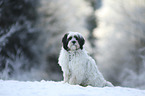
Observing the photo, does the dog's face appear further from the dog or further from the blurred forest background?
the blurred forest background

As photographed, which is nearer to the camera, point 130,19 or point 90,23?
point 130,19

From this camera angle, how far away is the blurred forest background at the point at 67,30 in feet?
47.8

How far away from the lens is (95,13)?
800 inches

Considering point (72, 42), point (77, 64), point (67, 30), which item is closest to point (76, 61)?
point (77, 64)

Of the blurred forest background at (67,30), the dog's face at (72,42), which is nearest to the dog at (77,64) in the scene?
the dog's face at (72,42)

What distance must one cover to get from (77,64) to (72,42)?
0.69m

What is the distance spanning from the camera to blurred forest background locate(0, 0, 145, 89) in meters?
14.6

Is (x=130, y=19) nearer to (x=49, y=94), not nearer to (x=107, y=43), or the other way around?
(x=107, y=43)

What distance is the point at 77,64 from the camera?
19.2 ft

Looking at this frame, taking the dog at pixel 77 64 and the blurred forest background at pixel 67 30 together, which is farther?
the blurred forest background at pixel 67 30

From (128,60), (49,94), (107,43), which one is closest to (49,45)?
(107,43)

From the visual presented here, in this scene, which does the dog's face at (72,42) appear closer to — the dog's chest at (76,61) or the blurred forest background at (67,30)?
the dog's chest at (76,61)

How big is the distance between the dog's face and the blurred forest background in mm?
8068

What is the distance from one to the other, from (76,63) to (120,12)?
535 inches
